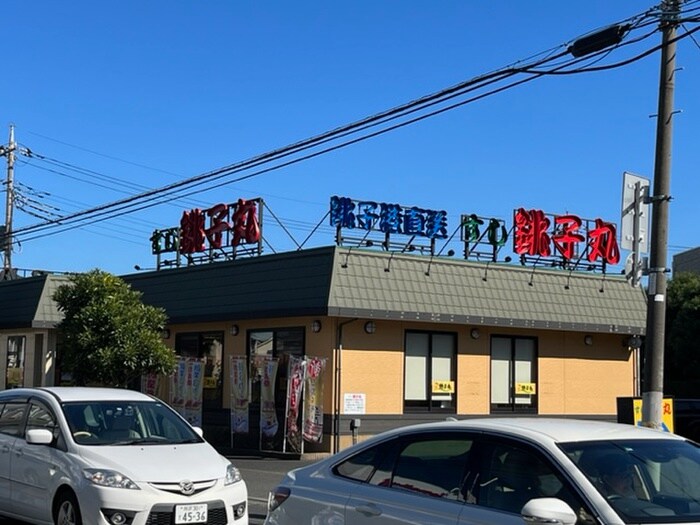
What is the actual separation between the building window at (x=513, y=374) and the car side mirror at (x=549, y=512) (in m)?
19.6

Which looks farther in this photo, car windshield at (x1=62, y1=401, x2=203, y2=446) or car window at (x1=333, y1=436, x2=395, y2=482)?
car windshield at (x1=62, y1=401, x2=203, y2=446)

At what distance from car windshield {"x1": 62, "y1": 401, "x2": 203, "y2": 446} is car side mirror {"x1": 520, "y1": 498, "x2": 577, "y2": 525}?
244 inches

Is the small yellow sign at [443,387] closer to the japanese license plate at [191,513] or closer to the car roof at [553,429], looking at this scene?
the japanese license plate at [191,513]

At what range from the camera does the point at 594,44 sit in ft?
42.4

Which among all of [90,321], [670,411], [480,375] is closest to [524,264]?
[480,375]

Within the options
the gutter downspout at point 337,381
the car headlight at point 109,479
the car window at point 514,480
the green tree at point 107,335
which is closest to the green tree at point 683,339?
the gutter downspout at point 337,381

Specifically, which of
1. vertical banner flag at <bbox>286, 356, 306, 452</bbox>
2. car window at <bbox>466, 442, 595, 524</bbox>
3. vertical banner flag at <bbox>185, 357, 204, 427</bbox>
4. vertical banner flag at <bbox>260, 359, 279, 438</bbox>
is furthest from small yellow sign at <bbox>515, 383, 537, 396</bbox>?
car window at <bbox>466, 442, 595, 524</bbox>

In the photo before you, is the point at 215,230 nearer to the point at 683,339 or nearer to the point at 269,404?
the point at 269,404

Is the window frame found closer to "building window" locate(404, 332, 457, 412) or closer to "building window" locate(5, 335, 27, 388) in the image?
"building window" locate(404, 332, 457, 412)

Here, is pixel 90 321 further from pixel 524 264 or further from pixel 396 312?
pixel 524 264

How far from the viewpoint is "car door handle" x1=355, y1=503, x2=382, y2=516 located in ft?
19.8

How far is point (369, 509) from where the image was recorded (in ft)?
19.9

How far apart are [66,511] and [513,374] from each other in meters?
16.9

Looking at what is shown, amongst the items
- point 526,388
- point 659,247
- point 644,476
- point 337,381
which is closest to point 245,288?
point 337,381
